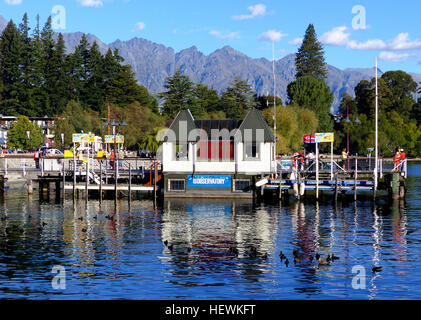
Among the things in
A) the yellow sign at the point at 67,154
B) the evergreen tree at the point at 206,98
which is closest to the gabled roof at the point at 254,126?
the yellow sign at the point at 67,154

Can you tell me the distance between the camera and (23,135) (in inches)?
6363

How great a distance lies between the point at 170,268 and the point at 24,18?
18183 cm

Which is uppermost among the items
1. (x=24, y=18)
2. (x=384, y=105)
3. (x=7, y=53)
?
(x=24, y=18)

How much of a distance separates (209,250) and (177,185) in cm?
2558

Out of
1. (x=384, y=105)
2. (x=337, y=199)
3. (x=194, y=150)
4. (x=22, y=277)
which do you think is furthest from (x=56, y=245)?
(x=384, y=105)

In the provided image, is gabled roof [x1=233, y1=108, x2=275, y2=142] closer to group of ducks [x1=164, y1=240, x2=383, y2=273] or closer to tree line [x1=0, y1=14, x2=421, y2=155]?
group of ducks [x1=164, y1=240, x2=383, y2=273]

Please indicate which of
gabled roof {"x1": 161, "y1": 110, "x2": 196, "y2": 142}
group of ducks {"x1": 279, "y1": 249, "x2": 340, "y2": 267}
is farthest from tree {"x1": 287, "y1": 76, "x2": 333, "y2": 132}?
group of ducks {"x1": 279, "y1": 249, "x2": 340, "y2": 267}

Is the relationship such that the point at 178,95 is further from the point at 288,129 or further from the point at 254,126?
the point at 254,126

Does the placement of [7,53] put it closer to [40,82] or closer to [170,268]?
[40,82]

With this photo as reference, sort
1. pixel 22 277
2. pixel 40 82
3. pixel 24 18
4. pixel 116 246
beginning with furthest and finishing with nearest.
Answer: pixel 24 18 → pixel 40 82 → pixel 116 246 → pixel 22 277

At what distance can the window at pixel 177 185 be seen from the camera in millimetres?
62625

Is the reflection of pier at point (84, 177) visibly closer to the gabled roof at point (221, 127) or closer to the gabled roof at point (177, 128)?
the gabled roof at point (177, 128)

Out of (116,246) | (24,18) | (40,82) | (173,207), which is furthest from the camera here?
(24,18)

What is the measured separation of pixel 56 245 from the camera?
39344mm
